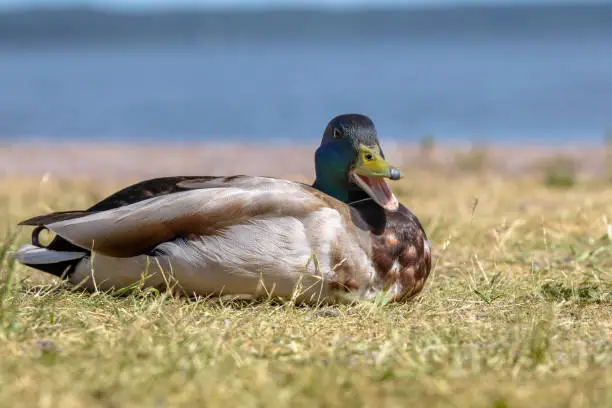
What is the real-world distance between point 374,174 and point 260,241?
570mm

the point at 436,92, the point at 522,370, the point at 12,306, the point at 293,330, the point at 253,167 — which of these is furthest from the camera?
the point at 436,92

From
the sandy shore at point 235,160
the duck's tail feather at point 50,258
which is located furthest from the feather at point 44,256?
the sandy shore at point 235,160

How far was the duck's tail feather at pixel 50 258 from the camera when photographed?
4570 mm

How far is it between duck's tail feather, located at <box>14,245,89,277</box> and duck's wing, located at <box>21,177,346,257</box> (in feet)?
0.51

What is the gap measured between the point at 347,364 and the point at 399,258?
123 cm

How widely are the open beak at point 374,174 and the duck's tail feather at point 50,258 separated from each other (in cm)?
122

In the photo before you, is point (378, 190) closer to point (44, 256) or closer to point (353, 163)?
point (353, 163)

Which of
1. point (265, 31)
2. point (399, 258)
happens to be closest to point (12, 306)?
point (399, 258)

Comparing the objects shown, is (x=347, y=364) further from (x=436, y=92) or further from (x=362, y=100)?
(x=436, y=92)

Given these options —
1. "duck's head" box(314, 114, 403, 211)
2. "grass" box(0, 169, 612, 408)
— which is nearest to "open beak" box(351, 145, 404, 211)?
"duck's head" box(314, 114, 403, 211)

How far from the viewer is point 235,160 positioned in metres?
12.2

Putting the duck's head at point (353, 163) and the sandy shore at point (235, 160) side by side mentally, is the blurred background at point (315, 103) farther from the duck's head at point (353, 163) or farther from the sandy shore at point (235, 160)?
the duck's head at point (353, 163)

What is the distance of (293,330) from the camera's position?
3916mm

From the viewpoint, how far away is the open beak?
448 centimetres
